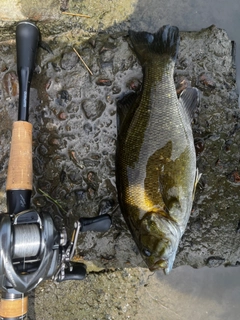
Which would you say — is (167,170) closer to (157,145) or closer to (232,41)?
(157,145)

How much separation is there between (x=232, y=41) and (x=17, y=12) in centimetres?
184

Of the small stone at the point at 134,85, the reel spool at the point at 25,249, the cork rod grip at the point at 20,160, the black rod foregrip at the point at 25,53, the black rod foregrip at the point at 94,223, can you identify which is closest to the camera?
the reel spool at the point at 25,249

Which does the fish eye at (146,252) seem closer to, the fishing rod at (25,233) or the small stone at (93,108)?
the fishing rod at (25,233)

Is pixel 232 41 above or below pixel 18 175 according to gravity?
above

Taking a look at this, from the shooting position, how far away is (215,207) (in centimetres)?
273

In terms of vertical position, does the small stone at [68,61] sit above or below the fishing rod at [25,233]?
above

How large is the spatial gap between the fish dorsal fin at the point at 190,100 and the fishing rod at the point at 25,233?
1.02m

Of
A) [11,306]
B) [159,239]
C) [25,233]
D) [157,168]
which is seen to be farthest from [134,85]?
[11,306]

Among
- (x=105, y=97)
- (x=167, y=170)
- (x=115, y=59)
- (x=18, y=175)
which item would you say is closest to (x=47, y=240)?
(x=18, y=175)

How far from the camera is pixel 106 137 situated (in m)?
2.74

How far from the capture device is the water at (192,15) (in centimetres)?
292

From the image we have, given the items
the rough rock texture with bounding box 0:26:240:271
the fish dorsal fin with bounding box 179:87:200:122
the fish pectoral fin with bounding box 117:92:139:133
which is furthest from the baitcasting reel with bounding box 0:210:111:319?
the fish dorsal fin with bounding box 179:87:200:122

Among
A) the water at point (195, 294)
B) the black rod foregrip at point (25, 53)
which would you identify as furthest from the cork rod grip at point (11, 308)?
the black rod foregrip at point (25, 53)

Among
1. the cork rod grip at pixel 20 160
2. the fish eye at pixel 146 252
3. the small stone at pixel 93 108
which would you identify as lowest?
the fish eye at pixel 146 252
